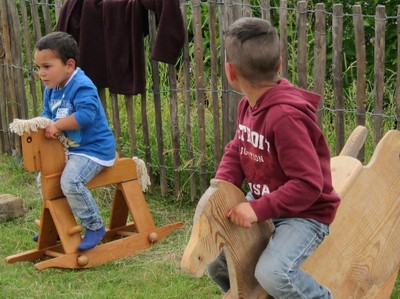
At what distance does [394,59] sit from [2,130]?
153 inches

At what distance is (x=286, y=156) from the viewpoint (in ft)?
9.85

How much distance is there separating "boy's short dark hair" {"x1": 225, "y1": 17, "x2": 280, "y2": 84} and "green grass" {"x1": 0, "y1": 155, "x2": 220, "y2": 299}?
181 cm

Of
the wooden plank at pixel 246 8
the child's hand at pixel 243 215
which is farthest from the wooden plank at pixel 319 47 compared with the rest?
the child's hand at pixel 243 215

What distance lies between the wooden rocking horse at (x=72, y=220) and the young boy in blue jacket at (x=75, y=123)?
7cm

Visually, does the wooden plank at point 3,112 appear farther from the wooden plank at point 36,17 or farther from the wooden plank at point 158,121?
the wooden plank at point 158,121

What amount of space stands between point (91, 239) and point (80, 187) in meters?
0.36

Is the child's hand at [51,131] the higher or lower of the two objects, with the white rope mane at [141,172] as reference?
higher

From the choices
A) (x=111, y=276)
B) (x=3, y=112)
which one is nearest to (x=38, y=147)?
(x=111, y=276)

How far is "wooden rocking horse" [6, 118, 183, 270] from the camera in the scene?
5.01 m

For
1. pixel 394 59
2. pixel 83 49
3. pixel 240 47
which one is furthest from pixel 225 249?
pixel 394 59

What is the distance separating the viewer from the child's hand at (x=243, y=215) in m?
3.00

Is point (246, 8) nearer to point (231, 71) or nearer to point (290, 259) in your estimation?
point (231, 71)

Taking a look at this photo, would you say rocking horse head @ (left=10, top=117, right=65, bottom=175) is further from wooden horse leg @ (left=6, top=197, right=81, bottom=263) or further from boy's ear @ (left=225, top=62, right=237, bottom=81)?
boy's ear @ (left=225, top=62, right=237, bottom=81)

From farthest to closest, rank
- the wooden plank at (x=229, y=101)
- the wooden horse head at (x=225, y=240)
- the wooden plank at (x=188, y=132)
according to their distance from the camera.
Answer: the wooden plank at (x=188, y=132) < the wooden plank at (x=229, y=101) < the wooden horse head at (x=225, y=240)
